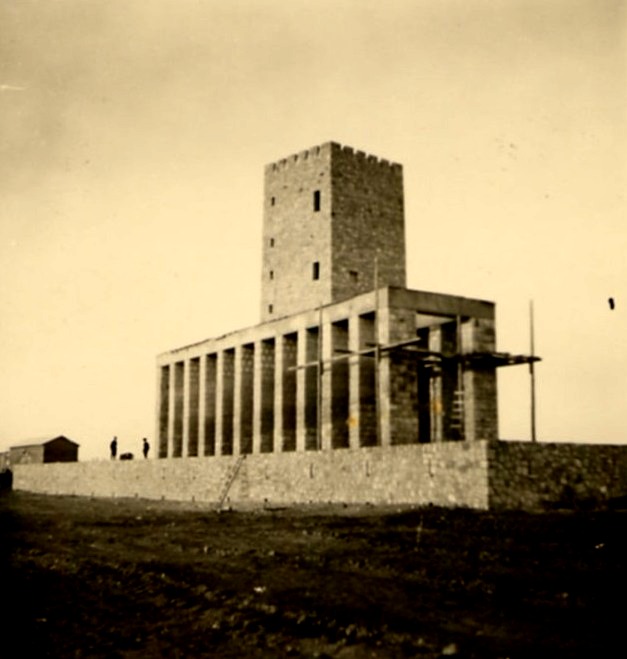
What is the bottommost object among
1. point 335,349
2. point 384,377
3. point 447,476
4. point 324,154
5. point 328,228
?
point 447,476

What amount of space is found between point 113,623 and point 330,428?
61.7 ft

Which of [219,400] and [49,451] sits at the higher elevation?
[219,400]

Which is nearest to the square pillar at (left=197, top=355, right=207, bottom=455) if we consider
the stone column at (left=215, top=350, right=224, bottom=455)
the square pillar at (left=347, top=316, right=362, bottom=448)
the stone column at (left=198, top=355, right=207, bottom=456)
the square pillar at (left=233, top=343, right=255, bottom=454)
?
the stone column at (left=198, top=355, right=207, bottom=456)

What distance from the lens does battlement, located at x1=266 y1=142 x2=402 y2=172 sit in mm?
31531

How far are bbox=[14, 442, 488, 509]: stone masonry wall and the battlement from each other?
13427 mm

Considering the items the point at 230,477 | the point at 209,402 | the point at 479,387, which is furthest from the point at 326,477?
the point at 209,402

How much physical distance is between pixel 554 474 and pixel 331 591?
31.7ft

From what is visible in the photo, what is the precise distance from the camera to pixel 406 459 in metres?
17.3

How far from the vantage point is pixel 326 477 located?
20.0 metres

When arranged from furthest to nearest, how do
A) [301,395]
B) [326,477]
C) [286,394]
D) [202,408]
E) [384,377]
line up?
[202,408], [286,394], [301,395], [384,377], [326,477]

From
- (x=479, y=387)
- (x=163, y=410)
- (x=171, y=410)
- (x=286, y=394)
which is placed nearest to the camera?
(x=479, y=387)

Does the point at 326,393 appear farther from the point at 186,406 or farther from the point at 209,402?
the point at 186,406

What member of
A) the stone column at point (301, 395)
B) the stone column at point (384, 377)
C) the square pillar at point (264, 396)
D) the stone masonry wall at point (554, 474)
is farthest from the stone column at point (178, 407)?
the stone masonry wall at point (554, 474)

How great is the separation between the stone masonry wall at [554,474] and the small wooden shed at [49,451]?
43727mm
